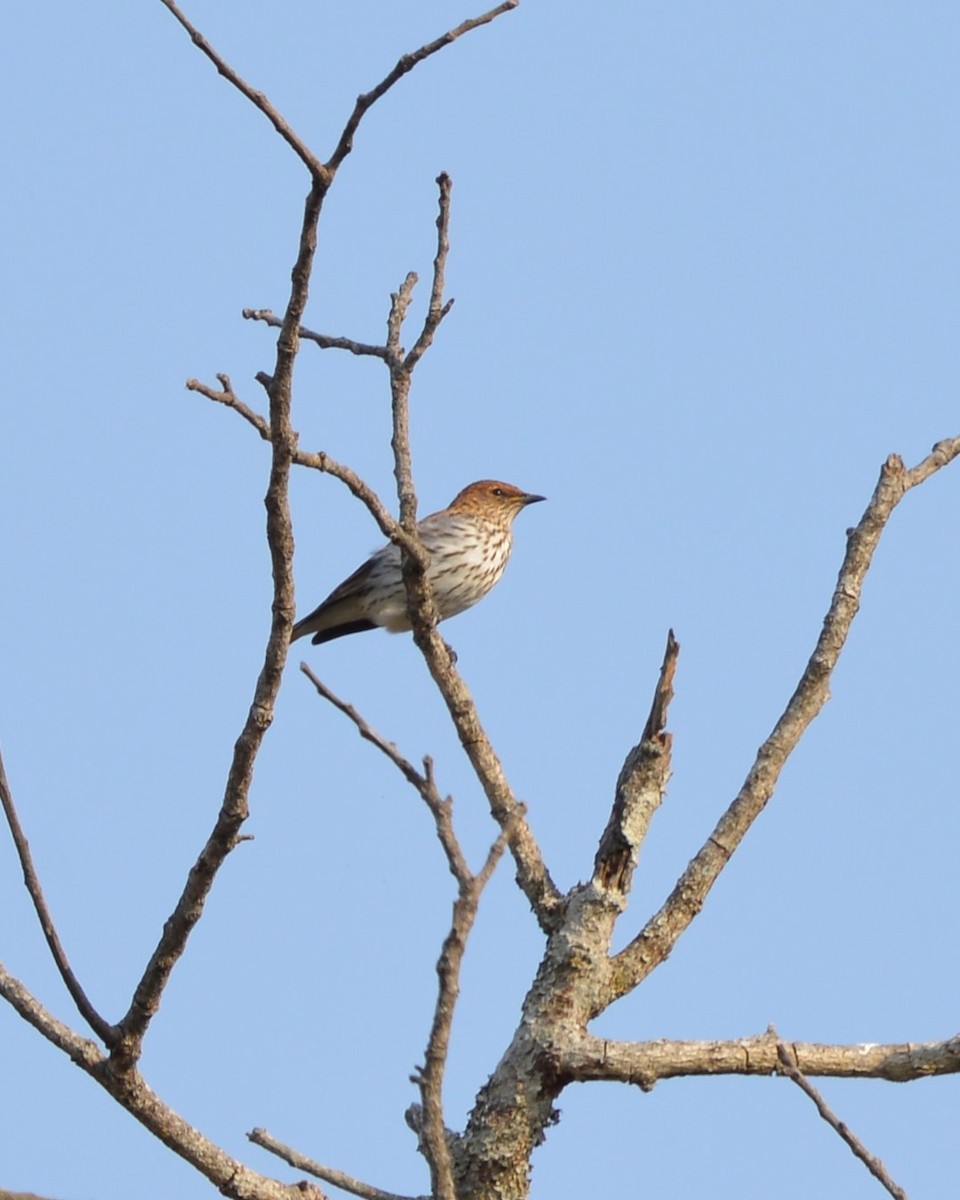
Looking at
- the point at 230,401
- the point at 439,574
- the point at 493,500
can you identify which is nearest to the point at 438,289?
the point at 230,401

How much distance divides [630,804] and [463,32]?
7.81 ft

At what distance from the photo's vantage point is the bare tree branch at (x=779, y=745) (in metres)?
5.05

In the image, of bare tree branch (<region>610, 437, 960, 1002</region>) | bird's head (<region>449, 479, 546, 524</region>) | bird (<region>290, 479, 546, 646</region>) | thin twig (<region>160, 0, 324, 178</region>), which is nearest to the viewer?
thin twig (<region>160, 0, 324, 178</region>)

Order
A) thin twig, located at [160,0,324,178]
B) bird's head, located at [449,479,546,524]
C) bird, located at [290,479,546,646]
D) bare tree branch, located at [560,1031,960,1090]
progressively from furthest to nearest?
bird's head, located at [449,479,546,524] → bird, located at [290,479,546,646] → bare tree branch, located at [560,1031,960,1090] → thin twig, located at [160,0,324,178]

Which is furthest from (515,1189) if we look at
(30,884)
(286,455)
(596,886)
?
(286,455)

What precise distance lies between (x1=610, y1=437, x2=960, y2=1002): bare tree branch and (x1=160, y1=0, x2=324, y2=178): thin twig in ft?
7.78

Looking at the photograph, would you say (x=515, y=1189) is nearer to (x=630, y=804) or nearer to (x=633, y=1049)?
(x=633, y=1049)

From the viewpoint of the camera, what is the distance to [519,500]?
1095cm

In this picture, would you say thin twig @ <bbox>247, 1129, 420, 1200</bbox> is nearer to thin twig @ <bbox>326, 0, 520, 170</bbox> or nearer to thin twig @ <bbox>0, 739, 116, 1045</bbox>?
thin twig @ <bbox>0, 739, 116, 1045</bbox>

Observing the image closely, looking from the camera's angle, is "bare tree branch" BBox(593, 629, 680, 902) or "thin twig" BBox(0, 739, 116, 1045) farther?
"bare tree branch" BBox(593, 629, 680, 902)

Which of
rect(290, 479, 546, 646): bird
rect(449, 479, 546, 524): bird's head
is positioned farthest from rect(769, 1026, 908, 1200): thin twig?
rect(449, 479, 546, 524): bird's head

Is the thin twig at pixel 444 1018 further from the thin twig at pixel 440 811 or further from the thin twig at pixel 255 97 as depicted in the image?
A: the thin twig at pixel 255 97

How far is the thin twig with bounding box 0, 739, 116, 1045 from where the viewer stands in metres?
3.81

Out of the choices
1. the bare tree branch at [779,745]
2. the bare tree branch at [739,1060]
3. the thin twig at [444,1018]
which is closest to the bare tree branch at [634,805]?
the bare tree branch at [779,745]
